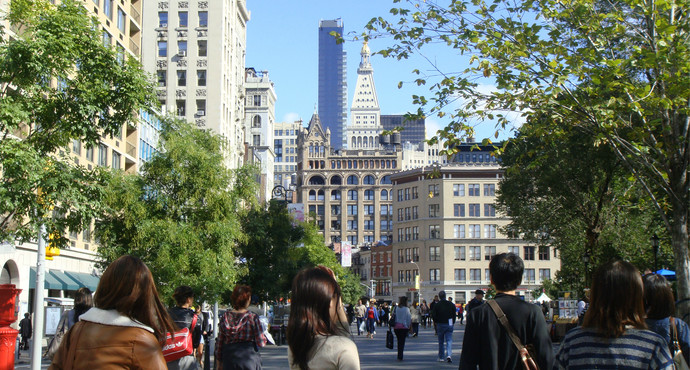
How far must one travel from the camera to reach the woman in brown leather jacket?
4.32 m

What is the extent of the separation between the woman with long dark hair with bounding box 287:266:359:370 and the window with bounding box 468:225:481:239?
111m

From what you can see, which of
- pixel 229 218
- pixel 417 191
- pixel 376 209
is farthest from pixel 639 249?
pixel 376 209

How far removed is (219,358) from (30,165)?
8.57 meters

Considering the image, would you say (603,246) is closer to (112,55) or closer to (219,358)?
(112,55)

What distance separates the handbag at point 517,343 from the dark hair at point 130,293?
2560 millimetres

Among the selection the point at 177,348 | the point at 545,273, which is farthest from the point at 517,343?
the point at 545,273

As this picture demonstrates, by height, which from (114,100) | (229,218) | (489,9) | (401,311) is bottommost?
(401,311)

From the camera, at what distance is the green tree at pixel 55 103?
16453mm

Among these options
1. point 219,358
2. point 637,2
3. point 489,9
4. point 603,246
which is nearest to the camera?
point 219,358

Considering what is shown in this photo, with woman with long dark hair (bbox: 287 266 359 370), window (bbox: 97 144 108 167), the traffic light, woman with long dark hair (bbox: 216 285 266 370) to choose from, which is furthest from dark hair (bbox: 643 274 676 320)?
window (bbox: 97 144 108 167)

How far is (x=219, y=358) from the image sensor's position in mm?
9742

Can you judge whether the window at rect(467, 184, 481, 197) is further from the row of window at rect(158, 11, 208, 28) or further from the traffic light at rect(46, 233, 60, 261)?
the traffic light at rect(46, 233, 60, 261)

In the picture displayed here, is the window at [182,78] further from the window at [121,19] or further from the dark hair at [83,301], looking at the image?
the dark hair at [83,301]

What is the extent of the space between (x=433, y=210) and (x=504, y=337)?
11110 centimetres
